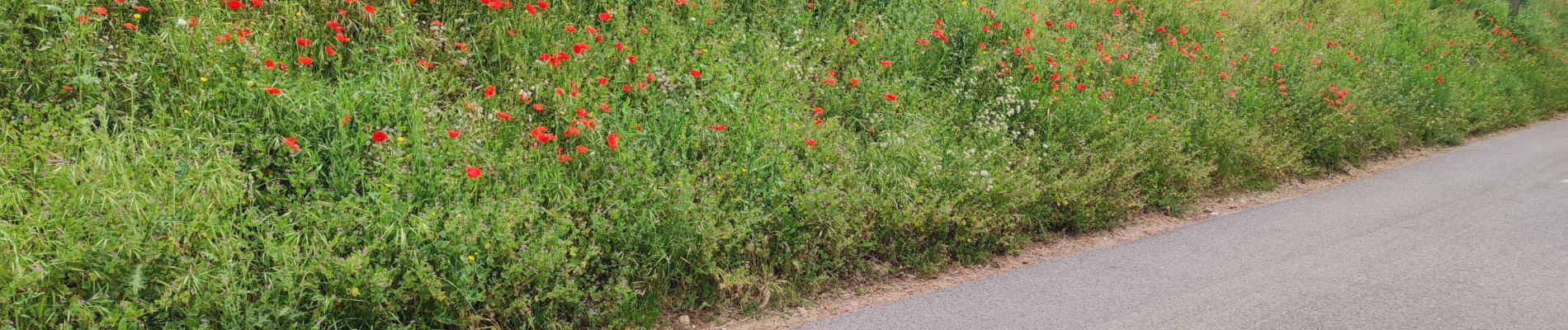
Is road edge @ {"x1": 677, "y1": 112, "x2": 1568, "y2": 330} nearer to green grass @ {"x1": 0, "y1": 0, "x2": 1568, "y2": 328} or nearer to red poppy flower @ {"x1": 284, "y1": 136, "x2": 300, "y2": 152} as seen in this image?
green grass @ {"x1": 0, "y1": 0, "x2": 1568, "y2": 328}

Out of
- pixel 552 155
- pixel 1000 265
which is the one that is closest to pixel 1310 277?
pixel 1000 265

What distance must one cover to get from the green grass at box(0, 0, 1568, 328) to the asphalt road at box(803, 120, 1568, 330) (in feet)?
1.80

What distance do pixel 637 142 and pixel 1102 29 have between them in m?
6.38

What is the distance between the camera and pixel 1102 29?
1048 centimetres

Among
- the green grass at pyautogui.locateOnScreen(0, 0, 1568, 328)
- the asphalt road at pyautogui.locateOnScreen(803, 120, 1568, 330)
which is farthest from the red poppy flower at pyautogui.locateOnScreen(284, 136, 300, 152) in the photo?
the asphalt road at pyautogui.locateOnScreen(803, 120, 1568, 330)

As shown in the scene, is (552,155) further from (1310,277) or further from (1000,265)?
(1310,277)

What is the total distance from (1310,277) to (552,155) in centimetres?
433

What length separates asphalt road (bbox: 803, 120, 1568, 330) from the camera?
5.20 m

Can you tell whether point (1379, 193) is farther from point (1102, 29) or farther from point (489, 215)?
point (489, 215)

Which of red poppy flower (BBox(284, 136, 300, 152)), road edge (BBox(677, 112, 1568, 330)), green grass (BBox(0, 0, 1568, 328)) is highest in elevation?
red poppy flower (BBox(284, 136, 300, 152))

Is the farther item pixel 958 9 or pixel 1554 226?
pixel 958 9

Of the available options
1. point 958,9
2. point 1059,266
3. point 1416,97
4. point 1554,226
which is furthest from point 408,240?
point 1416,97

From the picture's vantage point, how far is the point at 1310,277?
590cm

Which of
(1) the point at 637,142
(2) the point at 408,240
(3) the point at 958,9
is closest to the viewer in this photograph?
(2) the point at 408,240
